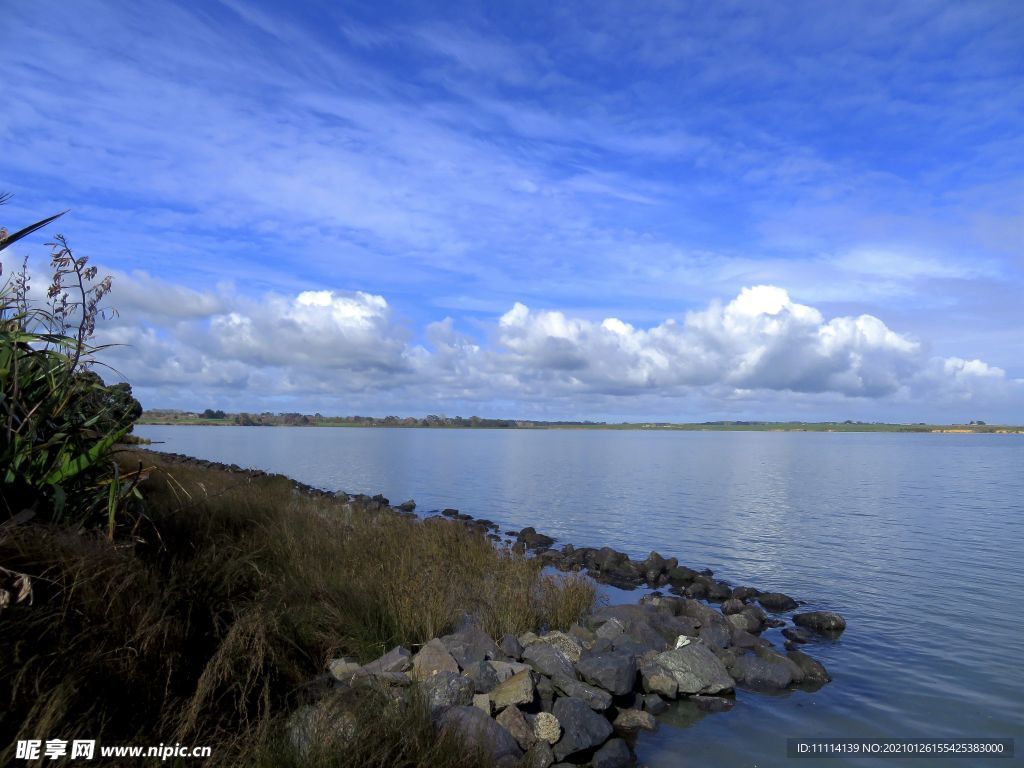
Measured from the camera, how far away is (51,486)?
5.76 meters

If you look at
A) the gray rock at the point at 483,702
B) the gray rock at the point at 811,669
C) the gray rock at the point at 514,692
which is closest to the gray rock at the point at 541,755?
the gray rock at the point at 514,692

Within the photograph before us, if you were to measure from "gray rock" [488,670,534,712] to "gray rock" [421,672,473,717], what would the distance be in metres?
0.29

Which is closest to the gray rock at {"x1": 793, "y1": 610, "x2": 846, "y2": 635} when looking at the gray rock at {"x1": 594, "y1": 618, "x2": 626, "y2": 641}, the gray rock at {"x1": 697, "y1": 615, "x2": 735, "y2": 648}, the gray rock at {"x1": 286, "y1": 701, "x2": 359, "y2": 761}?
the gray rock at {"x1": 697, "y1": 615, "x2": 735, "y2": 648}

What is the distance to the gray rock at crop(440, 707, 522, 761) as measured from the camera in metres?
5.68

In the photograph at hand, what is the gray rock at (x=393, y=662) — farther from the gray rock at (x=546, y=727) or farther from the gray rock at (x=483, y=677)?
the gray rock at (x=546, y=727)

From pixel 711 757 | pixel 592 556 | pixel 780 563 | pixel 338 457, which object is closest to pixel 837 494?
pixel 780 563

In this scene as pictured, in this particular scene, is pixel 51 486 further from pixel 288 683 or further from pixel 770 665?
pixel 770 665

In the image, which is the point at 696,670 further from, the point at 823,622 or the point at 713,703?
the point at 823,622

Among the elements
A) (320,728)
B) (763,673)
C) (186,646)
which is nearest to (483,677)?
(320,728)

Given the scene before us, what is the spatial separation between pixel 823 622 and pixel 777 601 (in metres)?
1.67

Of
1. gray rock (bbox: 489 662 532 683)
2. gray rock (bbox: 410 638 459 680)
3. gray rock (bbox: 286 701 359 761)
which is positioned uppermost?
gray rock (bbox: 286 701 359 761)

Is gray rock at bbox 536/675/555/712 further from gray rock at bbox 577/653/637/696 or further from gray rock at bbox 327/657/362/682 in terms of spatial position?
gray rock at bbox 327/657/362/682

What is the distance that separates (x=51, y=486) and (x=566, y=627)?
26.5 ft

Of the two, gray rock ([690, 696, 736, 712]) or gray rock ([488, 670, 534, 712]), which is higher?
gray rock ([488, 670, 534, 712])
